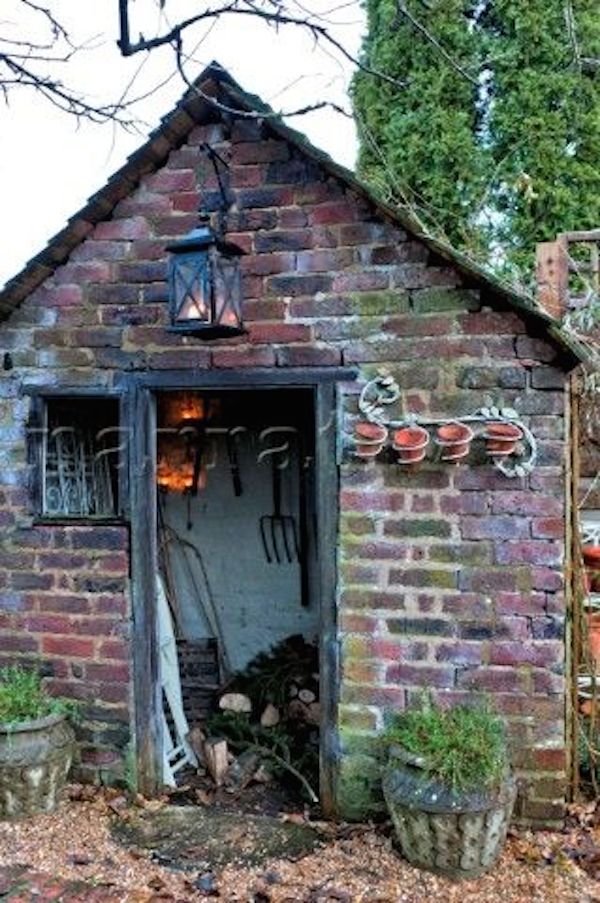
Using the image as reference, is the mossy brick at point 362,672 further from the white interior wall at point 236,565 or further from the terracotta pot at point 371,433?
the white interior wall at point 236,565

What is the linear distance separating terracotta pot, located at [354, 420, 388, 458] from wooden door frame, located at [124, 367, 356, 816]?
14 cm

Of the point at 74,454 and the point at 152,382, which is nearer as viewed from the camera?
the point at 152,382

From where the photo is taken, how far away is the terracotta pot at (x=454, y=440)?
333 centimetres

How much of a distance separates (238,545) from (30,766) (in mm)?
2336

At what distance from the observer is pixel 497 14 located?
7.78 metres

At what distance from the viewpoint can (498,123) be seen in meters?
7.81

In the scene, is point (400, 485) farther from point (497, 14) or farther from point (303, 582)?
point (497, 14)

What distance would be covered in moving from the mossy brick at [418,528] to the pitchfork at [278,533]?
202 cm

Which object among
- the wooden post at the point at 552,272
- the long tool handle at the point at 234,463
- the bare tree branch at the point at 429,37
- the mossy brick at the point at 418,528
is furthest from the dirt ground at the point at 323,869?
the bare tree branch at the point at 429,37

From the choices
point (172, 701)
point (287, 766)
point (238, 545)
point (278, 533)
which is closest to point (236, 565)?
point (238, 545)

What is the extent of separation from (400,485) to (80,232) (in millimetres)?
1859

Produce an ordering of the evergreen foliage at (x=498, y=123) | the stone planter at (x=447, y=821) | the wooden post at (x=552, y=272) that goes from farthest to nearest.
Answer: the evergreen foliage at (x=498, y=123) < the wooden post at (x=552, y=272) < the stone planter at (x=447, y=821)

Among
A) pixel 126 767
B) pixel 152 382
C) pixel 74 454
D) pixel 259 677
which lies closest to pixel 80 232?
pixel 152 382

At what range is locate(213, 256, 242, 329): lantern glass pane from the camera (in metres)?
3.24
